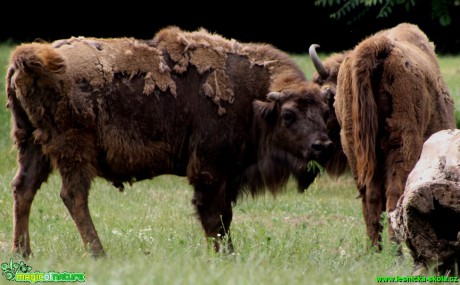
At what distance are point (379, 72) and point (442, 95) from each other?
32.6 inches

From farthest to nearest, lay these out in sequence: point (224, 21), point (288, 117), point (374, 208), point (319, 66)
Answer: point (224, 21), point (319, 66), point (288, 117), point (374, 208)

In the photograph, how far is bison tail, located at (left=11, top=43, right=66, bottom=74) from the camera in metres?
7.35

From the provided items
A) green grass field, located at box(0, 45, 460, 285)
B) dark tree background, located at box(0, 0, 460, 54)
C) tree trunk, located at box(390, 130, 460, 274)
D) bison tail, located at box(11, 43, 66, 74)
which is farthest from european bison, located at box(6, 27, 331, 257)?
dark tree background, located at box(0, 0, 460, 54)

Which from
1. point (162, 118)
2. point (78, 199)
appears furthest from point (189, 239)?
point (78, 199)

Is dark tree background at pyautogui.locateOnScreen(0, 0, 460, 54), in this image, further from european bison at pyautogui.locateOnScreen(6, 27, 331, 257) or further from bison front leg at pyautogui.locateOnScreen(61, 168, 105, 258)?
bison front leg at pyautogui.locateOnScreen(61, 168, 105, 258)

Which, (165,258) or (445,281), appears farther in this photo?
(165,258)

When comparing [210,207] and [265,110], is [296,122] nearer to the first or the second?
[265,110]

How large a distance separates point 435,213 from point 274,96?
2.74 m

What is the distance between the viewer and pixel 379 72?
7652mm

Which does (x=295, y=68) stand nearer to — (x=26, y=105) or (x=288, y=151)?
(x=288, y=151)

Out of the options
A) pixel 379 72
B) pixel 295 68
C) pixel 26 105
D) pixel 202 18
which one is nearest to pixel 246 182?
pixel 295 68

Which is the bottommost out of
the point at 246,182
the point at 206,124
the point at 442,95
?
the point at 246,182

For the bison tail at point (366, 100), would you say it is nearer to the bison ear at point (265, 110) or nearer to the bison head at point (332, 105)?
the bison ear at point (265, 110)

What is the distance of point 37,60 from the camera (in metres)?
7.35
